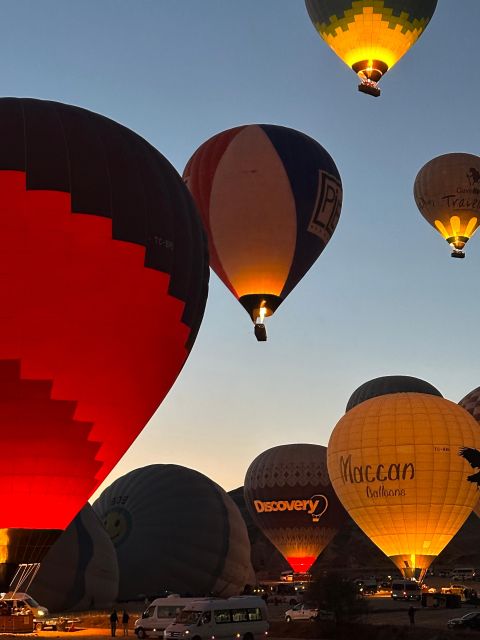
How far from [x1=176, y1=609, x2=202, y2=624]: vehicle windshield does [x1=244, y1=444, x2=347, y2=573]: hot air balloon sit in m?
28.2

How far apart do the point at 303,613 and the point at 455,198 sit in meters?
24.0

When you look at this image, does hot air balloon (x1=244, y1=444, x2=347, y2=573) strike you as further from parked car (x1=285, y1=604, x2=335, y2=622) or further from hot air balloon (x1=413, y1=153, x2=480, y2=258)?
parked car (x1=285, y1=604, x2=335, y2=622)

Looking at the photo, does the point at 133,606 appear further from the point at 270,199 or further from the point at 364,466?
the point at 270,199

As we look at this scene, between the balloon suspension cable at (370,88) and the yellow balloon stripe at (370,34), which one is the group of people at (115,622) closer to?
the balloon suspension cable at (370,88)

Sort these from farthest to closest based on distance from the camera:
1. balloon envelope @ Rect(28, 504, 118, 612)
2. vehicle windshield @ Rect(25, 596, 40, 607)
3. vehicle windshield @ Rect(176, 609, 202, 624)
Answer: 1. balloon envelope @ Rect(28, 504, 118, 612)
2. vehicle windshield @ Rect(25, 596, 40, 607)
3. vehicle windshield @ Rect(176, 609, 202, 624)

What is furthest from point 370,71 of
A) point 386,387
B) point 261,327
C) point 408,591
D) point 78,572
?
point 386,387

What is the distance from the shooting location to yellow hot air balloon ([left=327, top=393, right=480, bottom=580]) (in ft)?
117

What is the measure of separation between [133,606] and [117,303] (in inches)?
630

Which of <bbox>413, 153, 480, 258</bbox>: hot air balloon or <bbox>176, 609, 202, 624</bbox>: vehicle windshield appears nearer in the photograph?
<bbox>176, 609, 202, 624</bbox>: vehicle windshield

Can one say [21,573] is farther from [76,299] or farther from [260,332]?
[260,332]

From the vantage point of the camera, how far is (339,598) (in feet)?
80.4

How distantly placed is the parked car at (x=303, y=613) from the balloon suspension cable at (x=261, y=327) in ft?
29.3

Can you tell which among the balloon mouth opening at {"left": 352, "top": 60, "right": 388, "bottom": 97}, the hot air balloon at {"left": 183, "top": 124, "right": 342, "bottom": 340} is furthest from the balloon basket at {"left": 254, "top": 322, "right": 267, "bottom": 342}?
the balloon mouth opening at {"left": 352, "top": 60, "right": 388, "bottom": 97}

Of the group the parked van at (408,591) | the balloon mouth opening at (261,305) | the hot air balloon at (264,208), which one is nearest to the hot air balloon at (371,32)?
the hot air balloon at (264,208)
